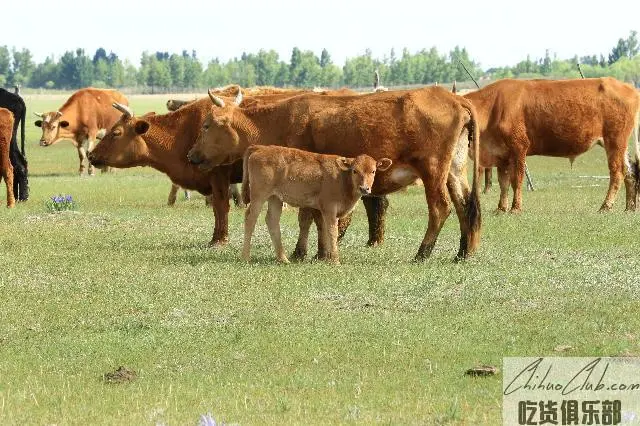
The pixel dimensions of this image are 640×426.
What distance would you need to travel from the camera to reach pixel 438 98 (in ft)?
50.1

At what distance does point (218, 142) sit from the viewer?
16422 millimetres

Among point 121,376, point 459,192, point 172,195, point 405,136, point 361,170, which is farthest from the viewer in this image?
point 172,195

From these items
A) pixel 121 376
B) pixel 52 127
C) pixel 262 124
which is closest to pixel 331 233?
pixel 262 124

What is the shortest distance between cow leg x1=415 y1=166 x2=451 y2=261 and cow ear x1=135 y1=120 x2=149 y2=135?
4.26m

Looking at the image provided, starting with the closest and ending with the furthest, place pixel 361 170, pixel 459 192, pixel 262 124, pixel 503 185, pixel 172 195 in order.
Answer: pixel 361 170 → pixel 459 192 → pixel 262 124 → pixel 503 185 → pixel 172 195

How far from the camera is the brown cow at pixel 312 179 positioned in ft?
47.5

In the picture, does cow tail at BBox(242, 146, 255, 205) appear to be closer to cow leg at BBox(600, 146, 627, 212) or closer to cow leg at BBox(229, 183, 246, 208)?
cow leg at BBox(229, 183, 246, 208)

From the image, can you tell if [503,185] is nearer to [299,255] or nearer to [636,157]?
[636,157]

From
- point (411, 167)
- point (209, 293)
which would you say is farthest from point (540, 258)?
point (209, 293)

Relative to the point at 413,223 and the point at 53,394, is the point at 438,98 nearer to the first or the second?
the point at 413,223

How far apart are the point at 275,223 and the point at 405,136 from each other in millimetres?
1748

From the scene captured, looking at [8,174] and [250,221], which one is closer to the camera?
[250,221]

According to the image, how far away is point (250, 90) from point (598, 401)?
1340 centimetres

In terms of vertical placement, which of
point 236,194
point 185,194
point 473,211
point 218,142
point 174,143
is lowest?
point 185,194
